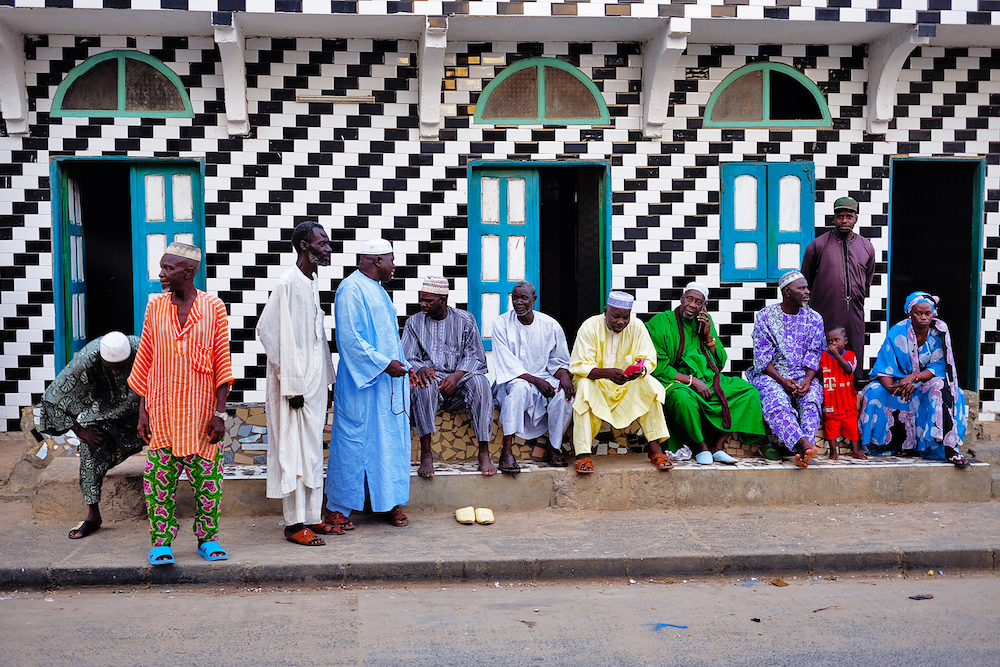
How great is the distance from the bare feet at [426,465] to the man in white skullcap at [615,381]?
109 centimetres

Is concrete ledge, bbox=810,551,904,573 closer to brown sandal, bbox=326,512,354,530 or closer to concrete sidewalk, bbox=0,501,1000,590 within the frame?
concrete sidewalk, bbox=0,501,1000,590

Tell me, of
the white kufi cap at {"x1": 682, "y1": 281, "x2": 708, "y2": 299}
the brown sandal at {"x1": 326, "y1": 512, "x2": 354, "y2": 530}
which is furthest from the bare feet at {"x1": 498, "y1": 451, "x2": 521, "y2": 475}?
the white kufi cap at {"x1": 682, "y1": 281, "x2": 708, "y2": 299}

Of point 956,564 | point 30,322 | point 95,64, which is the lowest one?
point 956,564

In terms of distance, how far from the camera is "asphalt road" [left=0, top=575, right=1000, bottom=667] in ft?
15.1

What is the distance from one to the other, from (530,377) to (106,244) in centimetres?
451

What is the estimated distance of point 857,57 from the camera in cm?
884

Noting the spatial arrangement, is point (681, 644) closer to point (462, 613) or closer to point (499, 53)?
point (462, 613)

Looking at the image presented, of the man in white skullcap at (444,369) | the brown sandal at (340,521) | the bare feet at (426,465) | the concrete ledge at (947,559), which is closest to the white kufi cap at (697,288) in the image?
the man in white skullcap at (444,369)

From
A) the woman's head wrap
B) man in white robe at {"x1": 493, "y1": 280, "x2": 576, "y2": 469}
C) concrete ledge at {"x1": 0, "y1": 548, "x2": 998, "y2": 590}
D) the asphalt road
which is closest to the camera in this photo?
the asphalt road

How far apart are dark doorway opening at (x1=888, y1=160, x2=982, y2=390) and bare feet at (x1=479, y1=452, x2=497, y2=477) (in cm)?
434

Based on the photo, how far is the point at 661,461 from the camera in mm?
7363

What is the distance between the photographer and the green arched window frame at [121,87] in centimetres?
827

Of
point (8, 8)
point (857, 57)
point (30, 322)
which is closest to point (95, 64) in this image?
point (8, 8)

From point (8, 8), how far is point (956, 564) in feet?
26.0
